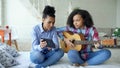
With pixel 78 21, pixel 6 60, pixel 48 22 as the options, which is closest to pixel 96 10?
pixel 78 21

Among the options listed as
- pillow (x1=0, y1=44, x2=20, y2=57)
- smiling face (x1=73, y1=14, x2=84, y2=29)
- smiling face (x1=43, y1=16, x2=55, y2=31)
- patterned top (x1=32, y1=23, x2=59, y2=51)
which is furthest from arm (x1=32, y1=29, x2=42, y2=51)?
smiling face (x1=73, y1=14, x2=84, y2=29)

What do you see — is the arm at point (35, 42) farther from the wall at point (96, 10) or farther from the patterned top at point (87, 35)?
the wall at point (96, 10)

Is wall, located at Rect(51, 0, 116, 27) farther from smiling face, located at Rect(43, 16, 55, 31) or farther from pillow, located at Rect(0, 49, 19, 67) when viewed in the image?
pillow, located at Rect(0, 49, 19, 67)

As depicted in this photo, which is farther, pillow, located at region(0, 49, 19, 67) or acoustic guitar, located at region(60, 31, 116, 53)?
acoustic guitar, located at region(60, 31, 116, 53)

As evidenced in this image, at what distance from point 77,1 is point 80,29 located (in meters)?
2.25

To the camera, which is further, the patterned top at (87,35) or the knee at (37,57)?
the patterned top at (87,35)

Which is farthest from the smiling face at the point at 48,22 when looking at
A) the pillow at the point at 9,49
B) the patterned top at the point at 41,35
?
the pillow at the point at 9,49

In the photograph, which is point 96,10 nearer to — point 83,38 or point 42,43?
point 83,38

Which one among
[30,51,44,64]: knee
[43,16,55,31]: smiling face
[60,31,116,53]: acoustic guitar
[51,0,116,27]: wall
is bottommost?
[30,51,44,64]: knee

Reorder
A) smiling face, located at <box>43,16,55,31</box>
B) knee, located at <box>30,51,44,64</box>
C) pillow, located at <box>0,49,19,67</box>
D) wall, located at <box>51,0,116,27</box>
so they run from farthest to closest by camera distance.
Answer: wall, located at <box>51,0,116,27</box> < smiling face, located at <box>43,16,55,31</box> < knee, located at <box>30,51,44,64</box> < pillow, located at <box>0,49,19,67</box>

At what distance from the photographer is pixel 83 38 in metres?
1.91

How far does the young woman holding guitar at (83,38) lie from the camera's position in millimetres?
1782

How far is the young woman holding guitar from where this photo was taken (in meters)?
1.78

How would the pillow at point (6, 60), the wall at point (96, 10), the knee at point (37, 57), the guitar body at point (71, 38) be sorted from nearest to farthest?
1. the pillow at point (6, 60)
2. the knee at point (37, 57)
3. the guitar body at point (71, 38)
4. the wall at point (96, 10)
